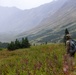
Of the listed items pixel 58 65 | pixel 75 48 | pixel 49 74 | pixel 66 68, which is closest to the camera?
pixel 66 68

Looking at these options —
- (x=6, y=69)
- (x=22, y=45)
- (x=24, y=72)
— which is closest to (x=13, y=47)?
(x=22, y=45)

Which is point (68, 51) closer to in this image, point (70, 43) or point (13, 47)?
point (70, 43)

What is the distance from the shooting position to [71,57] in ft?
48.6

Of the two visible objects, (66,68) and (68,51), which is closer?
(66,68)

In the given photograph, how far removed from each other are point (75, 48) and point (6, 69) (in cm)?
704

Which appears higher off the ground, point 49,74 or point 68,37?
point 68,37

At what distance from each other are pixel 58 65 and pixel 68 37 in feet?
14.8

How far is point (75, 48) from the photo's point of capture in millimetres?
14781

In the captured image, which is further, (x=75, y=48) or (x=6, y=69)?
(x=6, y=69)

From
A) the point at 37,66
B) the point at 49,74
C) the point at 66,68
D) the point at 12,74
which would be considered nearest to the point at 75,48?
the point at 49,74

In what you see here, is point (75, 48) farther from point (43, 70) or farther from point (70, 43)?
point (43, 70)

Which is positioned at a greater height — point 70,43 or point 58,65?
point 70,43

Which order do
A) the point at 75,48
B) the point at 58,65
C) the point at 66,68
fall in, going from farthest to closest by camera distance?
the point at 58,65
the point at 75,48
the point at 66,68

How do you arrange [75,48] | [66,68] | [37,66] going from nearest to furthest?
1. [66,68]
2. [37,66]
3. [75,48]
